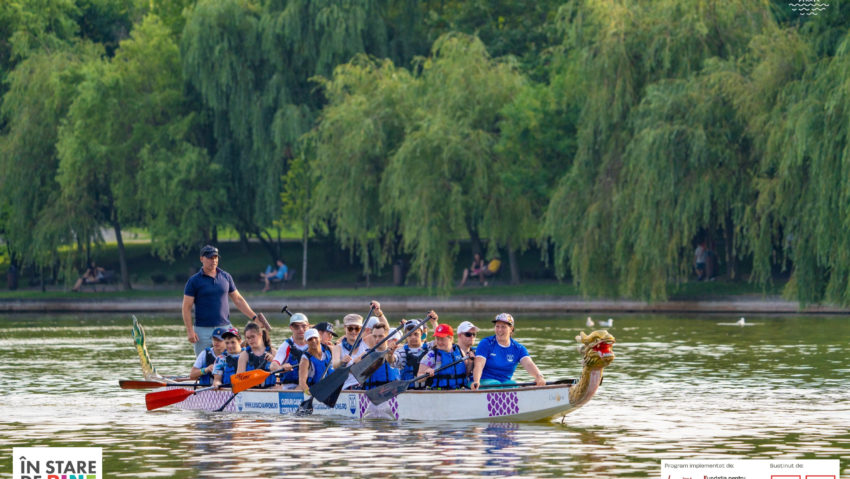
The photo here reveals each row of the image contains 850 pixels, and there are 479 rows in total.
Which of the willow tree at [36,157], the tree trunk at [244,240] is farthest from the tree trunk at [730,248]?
the willow tree at [36,157]

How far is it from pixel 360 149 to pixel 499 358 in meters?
31.6

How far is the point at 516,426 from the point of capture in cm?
1958

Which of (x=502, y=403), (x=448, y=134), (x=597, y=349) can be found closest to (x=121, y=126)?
(x=448, y=134)

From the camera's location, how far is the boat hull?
19391 millimetres

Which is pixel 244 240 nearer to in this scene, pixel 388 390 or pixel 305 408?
pixel 305 408

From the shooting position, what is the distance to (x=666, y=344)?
34188mm

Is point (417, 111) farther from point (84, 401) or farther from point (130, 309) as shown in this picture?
point (84, 401)

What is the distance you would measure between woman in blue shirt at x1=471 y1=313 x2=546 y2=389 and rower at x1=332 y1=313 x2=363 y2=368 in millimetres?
1850

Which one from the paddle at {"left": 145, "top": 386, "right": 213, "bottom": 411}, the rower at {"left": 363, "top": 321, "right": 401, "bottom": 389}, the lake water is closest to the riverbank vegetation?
the lake water

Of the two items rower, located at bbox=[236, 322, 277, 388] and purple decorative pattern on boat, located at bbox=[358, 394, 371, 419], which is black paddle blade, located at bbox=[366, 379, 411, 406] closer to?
purple decorative pattern on boat, located at bbox=[358, 394, 371, 419]

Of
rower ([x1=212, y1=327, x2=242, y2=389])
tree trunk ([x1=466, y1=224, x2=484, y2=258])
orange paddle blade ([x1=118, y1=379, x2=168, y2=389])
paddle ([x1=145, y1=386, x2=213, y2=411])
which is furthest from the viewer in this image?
tree trunk ([x1=466, y1=224, x2=484, y2=258])

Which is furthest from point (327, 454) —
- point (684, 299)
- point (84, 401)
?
point (684, 299)

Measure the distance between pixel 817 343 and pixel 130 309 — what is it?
1110 inches

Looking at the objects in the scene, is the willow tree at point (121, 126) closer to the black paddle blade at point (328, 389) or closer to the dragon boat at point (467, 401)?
the dragon boat at point (467, 401)
